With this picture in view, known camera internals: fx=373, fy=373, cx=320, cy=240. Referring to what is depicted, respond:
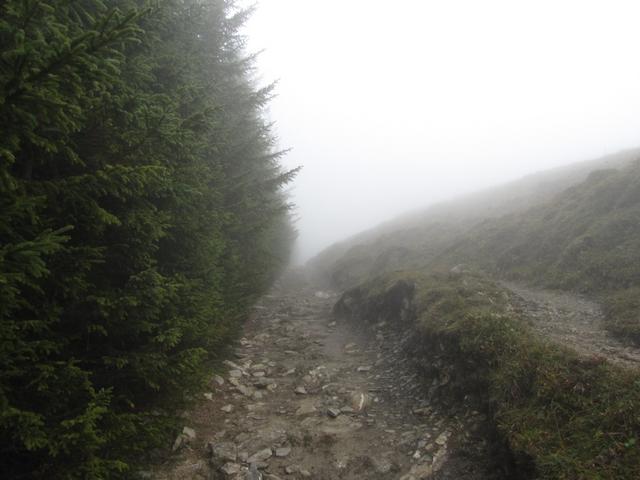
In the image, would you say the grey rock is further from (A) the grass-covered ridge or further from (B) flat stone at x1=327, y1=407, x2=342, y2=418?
(A) the grass-covered ridge

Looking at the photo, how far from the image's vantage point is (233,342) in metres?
11.2

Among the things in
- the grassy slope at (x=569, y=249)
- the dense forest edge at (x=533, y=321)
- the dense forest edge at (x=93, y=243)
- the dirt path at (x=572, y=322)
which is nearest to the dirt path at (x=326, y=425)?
the dense forest edge at (x=533, y=321)

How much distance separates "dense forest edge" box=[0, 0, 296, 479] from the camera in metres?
3.64

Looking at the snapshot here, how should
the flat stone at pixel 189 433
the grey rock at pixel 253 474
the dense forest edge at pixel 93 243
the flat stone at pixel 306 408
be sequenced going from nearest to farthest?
the dense forest edge at pixel 93 243
the grey rock at pixel 253 474
the flat stone at pixel 189 433
the flat stone at pixel 306 408

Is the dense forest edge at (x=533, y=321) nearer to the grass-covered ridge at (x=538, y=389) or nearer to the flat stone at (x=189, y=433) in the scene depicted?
the grass-covered ridge at (x=538, y=389)

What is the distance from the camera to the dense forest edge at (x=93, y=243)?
3.64m

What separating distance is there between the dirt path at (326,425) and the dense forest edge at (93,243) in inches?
46.8

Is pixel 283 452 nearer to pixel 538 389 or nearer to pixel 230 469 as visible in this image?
pixel 230 469

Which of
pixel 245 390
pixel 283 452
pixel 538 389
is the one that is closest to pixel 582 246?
pixel 538 389

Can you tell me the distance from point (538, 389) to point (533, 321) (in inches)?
186

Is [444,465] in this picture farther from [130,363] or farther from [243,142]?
[243,142]

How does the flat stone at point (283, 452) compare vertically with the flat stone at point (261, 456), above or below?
below

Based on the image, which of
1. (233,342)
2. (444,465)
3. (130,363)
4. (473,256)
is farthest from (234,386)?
(473,256)

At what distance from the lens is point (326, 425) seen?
7711 mm
